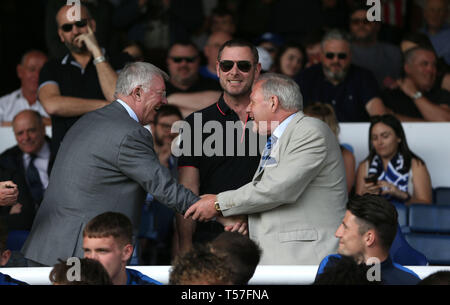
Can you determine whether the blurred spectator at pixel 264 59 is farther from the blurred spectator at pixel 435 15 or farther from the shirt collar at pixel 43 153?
the blurred spectator at pixel 435 15

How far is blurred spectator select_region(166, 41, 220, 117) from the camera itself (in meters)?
6.91

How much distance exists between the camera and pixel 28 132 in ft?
20.7

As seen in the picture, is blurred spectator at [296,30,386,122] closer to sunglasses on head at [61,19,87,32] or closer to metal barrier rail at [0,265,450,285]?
sunglasses on head at [61,19,87,32]

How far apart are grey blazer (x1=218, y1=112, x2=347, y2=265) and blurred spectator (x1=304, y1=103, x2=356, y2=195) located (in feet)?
6.13

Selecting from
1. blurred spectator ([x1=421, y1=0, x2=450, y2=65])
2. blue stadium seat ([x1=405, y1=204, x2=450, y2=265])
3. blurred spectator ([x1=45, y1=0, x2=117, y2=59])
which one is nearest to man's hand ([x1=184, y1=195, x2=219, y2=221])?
blue stadium seat ([x1=405, y1=204, x2=450, y2=265])

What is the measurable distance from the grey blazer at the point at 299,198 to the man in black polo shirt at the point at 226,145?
1.66 ft

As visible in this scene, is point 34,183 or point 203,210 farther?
point 34,183

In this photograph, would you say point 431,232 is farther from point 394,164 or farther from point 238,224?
point 238,224

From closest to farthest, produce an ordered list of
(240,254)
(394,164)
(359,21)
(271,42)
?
(240,254), (394,164), (359,21), (271,42)

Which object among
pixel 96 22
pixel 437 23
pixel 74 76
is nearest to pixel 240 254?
pixel 74 76

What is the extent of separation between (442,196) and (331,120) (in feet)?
3.44

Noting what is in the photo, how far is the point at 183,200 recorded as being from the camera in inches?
162
